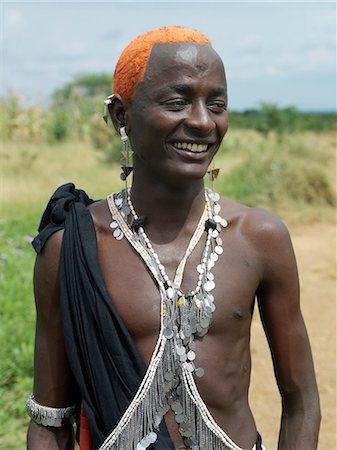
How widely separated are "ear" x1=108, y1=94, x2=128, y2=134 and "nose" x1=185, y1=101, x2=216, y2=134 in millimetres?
198

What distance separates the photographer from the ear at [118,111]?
65.4 inches

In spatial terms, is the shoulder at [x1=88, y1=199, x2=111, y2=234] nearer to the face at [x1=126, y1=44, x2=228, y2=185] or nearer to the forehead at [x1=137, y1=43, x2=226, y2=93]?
the face at [x1=126, y1=44, x2=228, y2=185]

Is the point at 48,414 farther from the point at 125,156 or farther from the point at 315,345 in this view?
the point at 315,345

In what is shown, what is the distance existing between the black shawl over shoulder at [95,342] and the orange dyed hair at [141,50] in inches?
15.3

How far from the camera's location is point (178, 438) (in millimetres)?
1628

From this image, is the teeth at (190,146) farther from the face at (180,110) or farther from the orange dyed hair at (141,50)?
the orange dyed hair at (141,50)

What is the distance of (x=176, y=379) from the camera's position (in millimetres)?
1616

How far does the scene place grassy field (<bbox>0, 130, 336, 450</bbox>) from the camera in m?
4.04

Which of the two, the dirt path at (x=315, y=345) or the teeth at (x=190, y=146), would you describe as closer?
the teeth at (x=190, y=146)

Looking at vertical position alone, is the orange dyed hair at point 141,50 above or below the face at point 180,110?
above

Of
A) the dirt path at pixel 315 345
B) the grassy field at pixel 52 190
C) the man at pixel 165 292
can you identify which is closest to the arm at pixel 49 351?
the man at pixel 165 292

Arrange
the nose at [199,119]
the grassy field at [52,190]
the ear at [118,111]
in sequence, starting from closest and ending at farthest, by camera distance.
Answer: the nose at [199,119], the ear at [118,111], the grassy field at [52,190]

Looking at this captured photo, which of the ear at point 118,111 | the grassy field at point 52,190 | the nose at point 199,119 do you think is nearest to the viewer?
the nose at point 199,119

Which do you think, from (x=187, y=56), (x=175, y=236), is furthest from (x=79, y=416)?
(x=187, y=56)
